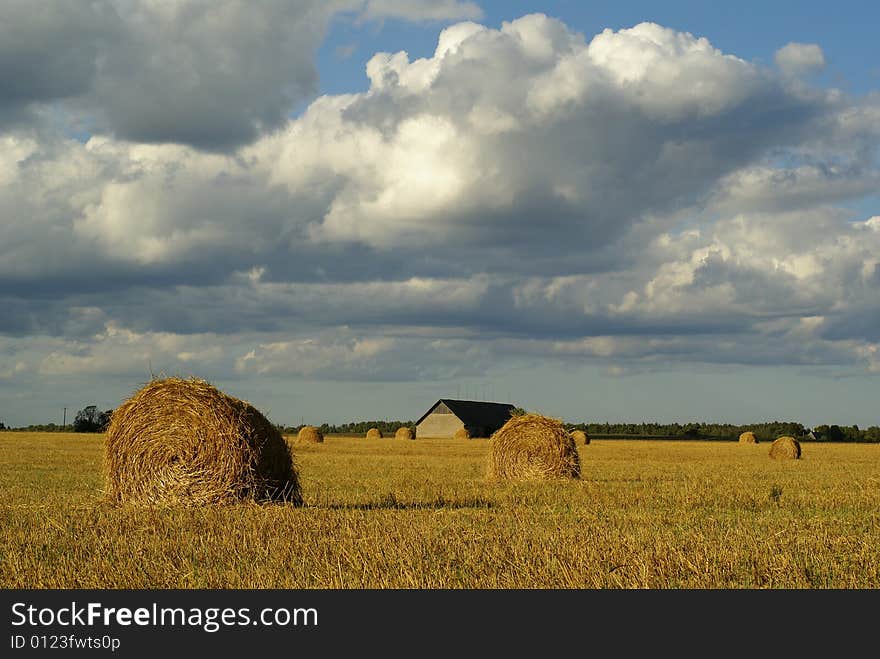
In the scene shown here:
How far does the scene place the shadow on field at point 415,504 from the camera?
594 inches

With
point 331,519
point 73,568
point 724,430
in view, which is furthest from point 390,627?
point 724,430

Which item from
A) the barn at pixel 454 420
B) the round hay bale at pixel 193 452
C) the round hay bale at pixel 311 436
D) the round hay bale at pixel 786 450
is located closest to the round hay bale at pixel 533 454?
the round hay bale at pixel 193 452

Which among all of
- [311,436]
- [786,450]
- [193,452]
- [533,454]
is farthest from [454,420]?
[193,452]

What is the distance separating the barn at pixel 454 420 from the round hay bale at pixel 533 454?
7076 centimetres

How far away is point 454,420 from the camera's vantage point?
97312 mm

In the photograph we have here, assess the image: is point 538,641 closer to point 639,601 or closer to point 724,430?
point 639,601

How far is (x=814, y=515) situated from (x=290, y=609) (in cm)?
989

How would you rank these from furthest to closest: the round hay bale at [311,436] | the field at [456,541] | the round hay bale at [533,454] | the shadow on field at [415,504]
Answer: the round hay bale at [311,436], the round hay bale at [533,454], the shadow on field at [415,504], the field at [456,541]

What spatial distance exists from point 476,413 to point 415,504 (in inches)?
3403

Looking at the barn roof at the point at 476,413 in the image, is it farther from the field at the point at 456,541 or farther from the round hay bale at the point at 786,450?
the field at the point at 456,541

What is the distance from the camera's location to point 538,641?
6.33 meters

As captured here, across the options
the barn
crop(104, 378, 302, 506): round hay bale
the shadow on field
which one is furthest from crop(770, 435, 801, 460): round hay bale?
the barn

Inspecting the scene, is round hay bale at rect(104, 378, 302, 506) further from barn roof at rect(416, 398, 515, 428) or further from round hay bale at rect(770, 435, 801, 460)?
barn roof at rect(416, 398, 515, 428)

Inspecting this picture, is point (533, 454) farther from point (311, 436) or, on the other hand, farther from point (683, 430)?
point (683, 430)
